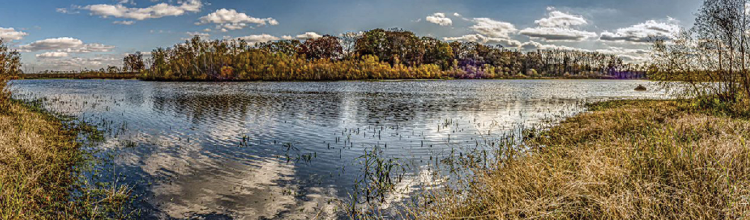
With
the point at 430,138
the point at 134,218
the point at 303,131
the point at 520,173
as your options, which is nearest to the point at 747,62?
the point at 430,138

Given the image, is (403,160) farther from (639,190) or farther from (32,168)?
(32,168)

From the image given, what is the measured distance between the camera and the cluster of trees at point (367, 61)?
10494cm

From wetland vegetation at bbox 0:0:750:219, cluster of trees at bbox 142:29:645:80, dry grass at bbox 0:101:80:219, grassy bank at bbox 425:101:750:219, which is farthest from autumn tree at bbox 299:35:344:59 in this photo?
grassy bank at bbox 425:101:750:219

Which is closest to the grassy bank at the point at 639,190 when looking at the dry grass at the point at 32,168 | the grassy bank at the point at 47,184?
the grassy bank at the point at 47,184

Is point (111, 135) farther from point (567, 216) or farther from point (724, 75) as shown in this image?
point (724, 75)

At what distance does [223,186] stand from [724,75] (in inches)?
817

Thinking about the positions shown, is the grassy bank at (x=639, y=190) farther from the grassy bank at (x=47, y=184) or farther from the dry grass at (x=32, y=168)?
the dry grass at (x=32, y=168)

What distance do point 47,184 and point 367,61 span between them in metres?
111

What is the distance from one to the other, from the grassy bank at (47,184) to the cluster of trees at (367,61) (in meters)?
85.7

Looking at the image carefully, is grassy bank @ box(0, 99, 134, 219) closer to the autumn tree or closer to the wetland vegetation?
the wetland vegetation

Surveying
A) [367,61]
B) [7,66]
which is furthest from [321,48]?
[7,66]

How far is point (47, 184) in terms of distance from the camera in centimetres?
869

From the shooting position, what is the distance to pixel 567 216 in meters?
5.31

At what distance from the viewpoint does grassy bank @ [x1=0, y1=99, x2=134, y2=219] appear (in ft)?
23.1
